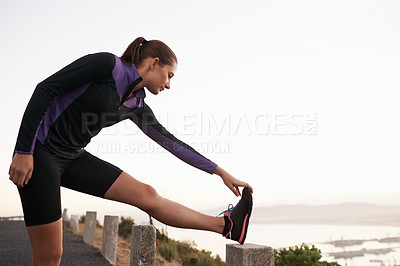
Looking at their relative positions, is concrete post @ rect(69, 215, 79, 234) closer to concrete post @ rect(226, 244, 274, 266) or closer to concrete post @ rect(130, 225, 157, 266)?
concrete post @ rect(130, 225, 157, 266)

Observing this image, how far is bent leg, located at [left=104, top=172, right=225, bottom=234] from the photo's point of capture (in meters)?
3.11

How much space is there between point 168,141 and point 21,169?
137 cm

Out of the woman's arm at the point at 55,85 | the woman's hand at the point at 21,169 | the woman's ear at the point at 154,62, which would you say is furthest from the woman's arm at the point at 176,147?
the woman's hand at the point at 21,169

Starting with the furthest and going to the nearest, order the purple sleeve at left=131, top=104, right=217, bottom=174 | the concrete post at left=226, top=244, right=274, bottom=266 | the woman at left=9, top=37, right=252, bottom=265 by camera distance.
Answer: the purple sleeve at left=131, top=104, right=217, bottom=174, the woman at left=9, top=37, right=252, bottom=265, the concrete post at left=226, top=244, right=274, bottom=266

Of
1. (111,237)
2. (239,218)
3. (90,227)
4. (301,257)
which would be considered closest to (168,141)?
(239,218)

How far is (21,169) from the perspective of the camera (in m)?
2.62

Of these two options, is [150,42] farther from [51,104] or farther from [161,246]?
[161,246]

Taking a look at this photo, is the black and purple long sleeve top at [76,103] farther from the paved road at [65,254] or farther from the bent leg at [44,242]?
the paved road at [65,254]

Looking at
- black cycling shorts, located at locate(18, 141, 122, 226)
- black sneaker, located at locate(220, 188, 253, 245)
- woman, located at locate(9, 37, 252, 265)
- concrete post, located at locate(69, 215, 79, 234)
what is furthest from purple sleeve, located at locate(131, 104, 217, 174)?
concrete post, located at locate(69, 215, 79, 234)

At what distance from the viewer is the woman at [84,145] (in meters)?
Result: 2.69

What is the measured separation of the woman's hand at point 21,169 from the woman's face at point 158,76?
3.45ft

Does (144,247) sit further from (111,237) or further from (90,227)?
(90,227)

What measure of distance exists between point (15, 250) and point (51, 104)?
7.35 metres

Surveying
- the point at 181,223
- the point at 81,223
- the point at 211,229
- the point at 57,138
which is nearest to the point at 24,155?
the point at 57,138
